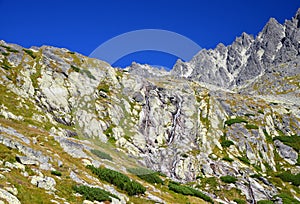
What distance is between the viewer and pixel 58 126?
47.6 m

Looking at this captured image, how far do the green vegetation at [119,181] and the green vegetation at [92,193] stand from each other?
3932mm

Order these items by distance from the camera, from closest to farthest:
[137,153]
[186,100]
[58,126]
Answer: [58,126] → [137,153] → [186,100]

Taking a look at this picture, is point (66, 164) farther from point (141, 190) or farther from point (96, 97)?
point (96, 97)

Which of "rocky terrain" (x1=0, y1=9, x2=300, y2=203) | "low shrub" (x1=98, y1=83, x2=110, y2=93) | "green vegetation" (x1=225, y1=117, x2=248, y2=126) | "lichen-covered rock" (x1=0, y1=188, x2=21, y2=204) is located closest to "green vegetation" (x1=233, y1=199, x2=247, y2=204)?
"rocky terrain" (x1=0, y1=9, x2=300, y2=203)

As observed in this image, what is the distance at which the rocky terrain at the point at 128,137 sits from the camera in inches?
925

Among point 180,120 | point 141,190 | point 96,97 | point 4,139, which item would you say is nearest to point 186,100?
point 180,120

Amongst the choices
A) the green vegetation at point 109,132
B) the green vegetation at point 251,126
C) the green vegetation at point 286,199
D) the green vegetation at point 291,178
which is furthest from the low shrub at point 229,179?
the green vegetation at point 251,126

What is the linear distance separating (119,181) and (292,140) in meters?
58.0

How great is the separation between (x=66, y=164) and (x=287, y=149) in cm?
5696

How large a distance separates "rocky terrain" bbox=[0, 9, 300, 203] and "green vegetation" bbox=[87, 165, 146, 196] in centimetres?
22

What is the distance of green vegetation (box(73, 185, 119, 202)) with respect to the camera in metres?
20.1

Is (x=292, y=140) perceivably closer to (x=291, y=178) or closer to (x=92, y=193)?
(x=291, y=178)

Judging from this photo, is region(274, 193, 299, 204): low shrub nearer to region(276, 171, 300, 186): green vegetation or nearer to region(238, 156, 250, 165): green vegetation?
region(276, 171, 300, 186): green vegetation

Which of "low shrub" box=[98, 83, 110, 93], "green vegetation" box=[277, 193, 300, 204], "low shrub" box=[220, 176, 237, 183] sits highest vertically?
"low shrub" box=[98, 83, 110, 93]
